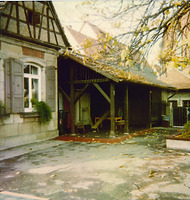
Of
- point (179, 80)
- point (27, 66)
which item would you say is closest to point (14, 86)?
point (27, 66)

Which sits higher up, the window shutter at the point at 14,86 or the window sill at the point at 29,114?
the window shutter at the point at 14,86

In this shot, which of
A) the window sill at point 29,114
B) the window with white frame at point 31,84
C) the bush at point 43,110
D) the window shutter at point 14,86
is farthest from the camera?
the bush at point 43,110

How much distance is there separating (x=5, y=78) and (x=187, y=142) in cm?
672

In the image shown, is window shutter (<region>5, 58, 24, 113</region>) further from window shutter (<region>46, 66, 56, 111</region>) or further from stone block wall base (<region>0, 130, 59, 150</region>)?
window shutter (<region>46, 66, 56, 111</region>)

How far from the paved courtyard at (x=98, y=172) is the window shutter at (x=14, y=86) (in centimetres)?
159

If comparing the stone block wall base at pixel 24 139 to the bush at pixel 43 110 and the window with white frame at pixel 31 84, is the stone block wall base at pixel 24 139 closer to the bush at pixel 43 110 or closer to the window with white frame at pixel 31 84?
the bush at pixel 43 110

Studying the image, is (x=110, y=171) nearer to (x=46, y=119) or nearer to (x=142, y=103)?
(x=46, y=119)

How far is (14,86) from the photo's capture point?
8.44 m

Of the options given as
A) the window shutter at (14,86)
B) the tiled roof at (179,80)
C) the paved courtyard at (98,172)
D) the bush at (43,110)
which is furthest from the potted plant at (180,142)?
the tiled roof at (179,80)

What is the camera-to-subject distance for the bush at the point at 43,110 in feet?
31.4

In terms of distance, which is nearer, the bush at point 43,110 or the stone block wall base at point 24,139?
the stone block wall base at point 24,139

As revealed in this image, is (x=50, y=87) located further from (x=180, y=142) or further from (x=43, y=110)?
(x=180, y=142)

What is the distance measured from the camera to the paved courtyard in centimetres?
405

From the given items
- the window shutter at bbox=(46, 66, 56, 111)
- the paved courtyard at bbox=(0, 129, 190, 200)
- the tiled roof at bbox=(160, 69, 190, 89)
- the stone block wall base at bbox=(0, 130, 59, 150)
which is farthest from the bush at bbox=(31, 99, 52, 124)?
the tiled roof at bbox=(160, 69, 190, 89)
